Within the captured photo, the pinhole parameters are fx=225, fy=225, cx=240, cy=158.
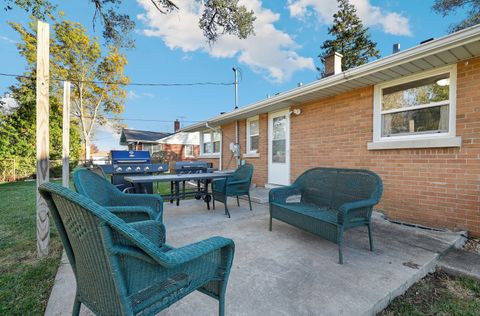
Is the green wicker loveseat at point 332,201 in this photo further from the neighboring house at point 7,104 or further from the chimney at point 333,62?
the neighboring house at point 7,104

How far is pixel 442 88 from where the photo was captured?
349cm

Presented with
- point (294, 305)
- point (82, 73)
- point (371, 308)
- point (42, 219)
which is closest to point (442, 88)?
point (371, 308)

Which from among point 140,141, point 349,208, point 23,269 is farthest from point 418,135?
point 140,141

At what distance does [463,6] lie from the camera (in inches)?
277

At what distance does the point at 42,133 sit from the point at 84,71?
58.7ft

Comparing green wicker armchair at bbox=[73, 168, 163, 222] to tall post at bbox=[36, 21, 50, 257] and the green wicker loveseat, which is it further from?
the green wicker loveseat

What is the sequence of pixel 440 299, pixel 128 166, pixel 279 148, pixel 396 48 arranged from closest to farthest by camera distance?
pixel 440 299
pixel 396 48
pixel 128 166
pixel 279 148

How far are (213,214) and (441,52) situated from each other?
430cm

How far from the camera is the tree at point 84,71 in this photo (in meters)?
15.3

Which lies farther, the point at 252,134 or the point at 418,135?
the point at 252,134

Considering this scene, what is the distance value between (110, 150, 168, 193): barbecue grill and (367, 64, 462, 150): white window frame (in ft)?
16.3

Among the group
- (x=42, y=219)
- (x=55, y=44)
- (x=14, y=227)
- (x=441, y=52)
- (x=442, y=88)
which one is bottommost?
(x=14, y=227)

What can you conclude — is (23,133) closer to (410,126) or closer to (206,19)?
(206,19)

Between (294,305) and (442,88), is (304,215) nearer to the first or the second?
(294,305)
